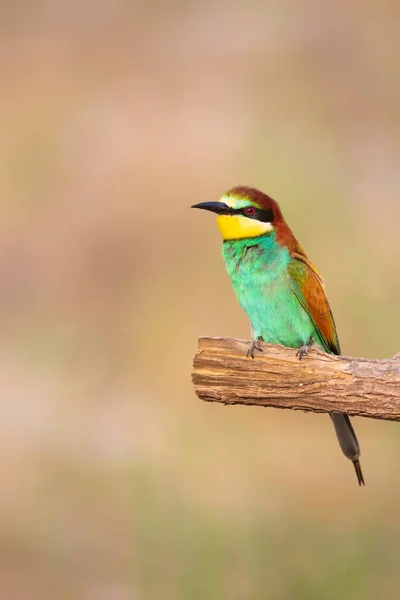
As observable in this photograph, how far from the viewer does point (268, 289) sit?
223 cm

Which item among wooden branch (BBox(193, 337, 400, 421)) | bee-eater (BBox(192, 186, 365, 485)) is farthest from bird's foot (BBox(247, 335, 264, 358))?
bee-eater (BBox(192, 186, 365, 485))

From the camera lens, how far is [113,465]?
171 inches

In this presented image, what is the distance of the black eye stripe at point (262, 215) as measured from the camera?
2125 mm

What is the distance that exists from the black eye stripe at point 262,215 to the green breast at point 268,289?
1.5 inches

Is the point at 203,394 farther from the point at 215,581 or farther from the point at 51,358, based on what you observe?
the point at 51,358

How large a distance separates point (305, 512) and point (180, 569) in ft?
2.67

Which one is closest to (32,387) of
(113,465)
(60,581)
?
(113,465)

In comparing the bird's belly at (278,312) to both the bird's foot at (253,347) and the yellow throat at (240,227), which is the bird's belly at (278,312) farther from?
the bird's foot at (253,347)

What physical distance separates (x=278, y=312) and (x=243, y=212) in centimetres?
27

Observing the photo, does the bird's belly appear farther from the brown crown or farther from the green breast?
the brown crown

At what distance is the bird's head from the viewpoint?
212 centimetres

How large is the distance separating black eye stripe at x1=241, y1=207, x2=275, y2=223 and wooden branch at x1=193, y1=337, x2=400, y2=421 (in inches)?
18.4

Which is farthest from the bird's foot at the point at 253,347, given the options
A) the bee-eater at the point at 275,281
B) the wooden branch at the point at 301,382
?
the bee-eater at the point at 275,281

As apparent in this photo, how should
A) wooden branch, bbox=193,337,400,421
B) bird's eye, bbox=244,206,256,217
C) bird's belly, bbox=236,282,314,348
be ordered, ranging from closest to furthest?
1. wooden branch, bbox=193,337,400,421
2. bird's eye, bbox=244,206,256,217
3. bird's belly, bbox=236,282,314,348
